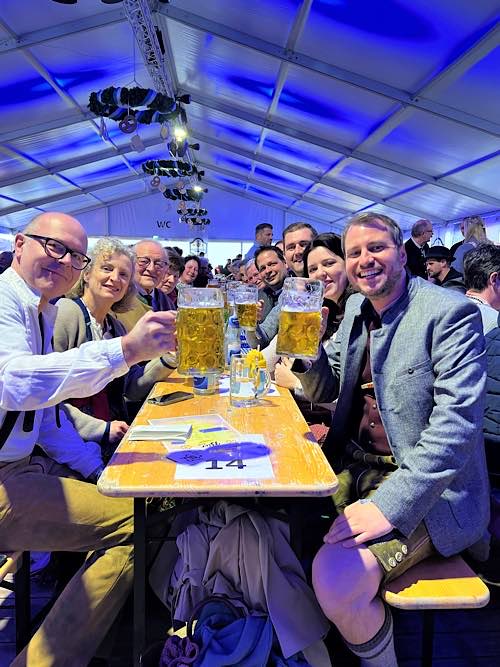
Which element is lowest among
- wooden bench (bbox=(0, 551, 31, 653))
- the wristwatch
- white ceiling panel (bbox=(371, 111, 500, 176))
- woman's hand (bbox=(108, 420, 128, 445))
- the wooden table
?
wooden bench (bbox=(0, 551, 31, 653))

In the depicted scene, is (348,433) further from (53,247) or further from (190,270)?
(190,270)

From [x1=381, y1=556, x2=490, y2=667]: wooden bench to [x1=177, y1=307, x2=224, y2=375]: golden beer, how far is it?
0.69m

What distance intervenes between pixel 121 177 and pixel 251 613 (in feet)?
55.7

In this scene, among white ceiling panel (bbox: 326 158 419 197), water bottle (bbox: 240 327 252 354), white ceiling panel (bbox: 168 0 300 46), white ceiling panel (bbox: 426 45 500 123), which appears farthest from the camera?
white ceiling panel (bbox: 326 158 419 197)

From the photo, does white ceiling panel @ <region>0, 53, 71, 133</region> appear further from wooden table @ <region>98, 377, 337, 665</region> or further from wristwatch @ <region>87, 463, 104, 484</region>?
wooden table @ <region>98, 377, 337, 665</region>

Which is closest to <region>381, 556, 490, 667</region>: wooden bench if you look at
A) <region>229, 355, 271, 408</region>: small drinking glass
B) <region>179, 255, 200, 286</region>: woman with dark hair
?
<region>229, 355, 271, 408</region>: small drinking glass

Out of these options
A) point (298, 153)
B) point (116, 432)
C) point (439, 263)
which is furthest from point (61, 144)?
point (116, 432)

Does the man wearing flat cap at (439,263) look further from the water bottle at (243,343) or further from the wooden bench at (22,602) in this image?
the wooden bench at (22,602)

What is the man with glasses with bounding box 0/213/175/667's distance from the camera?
3.89 feet

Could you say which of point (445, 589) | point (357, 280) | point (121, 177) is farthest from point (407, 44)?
point (121, 177)

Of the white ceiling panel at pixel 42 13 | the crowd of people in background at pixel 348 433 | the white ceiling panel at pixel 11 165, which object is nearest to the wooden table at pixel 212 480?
the crowd of people in background at pixel 348 433

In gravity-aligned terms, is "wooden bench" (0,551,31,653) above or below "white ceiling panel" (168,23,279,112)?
below

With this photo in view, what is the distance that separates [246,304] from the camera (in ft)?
7.59

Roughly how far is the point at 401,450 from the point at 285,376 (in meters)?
0.83
